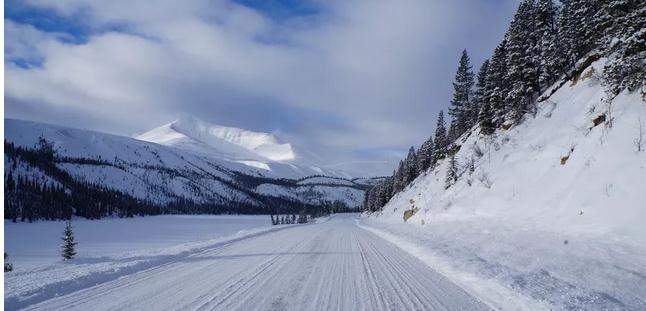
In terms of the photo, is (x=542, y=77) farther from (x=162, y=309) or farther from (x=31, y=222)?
(x=31, y=222)

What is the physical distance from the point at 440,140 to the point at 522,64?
1010 inches

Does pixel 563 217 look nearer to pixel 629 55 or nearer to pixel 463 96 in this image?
pixel 629 55

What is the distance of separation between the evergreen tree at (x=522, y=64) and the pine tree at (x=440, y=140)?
19564 millimetres

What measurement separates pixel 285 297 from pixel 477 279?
4.51 m

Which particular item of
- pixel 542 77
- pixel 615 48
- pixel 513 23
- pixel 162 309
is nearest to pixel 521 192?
pixel 615 48

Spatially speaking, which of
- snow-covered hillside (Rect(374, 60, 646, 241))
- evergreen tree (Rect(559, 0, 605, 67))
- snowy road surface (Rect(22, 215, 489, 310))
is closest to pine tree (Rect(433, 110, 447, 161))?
evergreen tree (Rect(559, 0, 605, 67))

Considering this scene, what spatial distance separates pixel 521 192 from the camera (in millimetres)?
19547

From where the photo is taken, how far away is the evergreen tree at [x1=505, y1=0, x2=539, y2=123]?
114 feet

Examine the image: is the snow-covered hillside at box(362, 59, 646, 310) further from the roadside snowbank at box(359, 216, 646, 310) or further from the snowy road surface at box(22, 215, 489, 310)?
the snowy road surface at box(22, 215, 489, 310)

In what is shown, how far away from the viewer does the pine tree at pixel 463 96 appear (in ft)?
188

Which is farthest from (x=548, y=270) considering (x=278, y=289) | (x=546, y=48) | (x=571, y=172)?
(x=546, y=48)

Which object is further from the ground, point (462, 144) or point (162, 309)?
point (462, 144)

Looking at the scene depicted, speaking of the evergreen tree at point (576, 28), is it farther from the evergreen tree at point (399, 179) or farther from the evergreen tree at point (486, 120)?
the evergreen tree at point (399, 179)

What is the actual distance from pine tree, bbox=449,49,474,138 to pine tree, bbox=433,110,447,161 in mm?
2948
